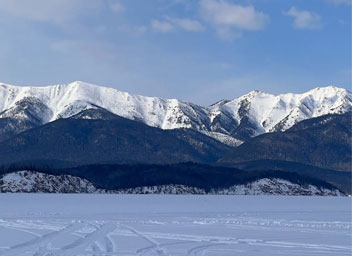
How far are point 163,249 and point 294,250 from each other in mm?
8082

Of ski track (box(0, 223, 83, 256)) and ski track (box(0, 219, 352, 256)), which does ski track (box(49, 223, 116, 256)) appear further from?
ski track (box(0, 223, 83, 256))

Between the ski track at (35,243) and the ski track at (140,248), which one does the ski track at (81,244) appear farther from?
the ski track at (35,243)

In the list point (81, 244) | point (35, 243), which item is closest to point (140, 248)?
point (81, 244)

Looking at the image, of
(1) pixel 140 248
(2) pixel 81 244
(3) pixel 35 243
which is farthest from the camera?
(3) pixel 35 243

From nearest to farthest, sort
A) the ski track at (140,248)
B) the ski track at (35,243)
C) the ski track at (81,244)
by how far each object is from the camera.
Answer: the ski track at (81,244) → the ski track at (35,243) → the ski track at (140,248)

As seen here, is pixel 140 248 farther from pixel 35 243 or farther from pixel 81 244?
pixel 35 243

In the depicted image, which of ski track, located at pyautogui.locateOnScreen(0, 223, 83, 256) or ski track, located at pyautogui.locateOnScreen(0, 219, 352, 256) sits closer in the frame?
ski track, located at pyautogui.locateOnScreen(0, 223, 83, 256)

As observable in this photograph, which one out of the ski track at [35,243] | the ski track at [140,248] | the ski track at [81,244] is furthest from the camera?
the ski track at [140,248]

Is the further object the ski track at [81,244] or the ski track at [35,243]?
the ski track at [35,243]

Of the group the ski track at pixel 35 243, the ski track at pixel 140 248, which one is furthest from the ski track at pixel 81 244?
the ski track at pixel 35 243

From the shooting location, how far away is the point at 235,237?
140 feet

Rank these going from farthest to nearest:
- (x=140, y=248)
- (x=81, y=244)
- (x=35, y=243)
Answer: (x=35, y=243), (x=81, y=244), (x=140, y=248)

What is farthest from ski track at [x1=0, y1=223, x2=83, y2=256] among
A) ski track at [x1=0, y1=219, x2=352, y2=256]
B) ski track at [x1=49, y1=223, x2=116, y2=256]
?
ski track at [x1=49, y1=223, x2=116, y2=256]

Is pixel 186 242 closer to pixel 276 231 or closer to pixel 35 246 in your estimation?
pixel 35 246
